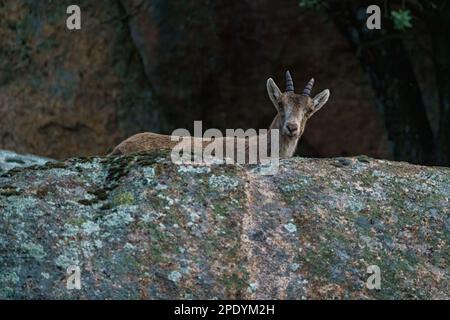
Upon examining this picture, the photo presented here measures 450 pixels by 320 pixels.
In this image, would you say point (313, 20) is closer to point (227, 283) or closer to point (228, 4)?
point (228, 4)

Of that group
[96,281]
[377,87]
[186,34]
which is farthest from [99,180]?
[186,34]

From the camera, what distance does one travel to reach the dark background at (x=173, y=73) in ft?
61.7

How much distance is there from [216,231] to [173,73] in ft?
36.0

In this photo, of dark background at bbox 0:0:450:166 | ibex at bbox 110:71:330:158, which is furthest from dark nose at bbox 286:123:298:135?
dark background at bbox 0:0:450:166

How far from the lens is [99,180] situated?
28.8 ft

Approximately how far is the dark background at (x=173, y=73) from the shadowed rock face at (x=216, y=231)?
31.6ft

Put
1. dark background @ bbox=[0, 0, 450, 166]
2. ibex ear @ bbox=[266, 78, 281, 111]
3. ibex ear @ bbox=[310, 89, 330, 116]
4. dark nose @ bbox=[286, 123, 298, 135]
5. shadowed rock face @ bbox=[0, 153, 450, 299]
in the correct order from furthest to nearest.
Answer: dark background @ bbox=[0, 0, 450, 166] < ibex ear @ bbox=[266, 78, 281, 111] < ibex ear @ bbox=[310, 89, 330, 116] < dark nose @ bbox=[286, 123, 298, 135] < shadowed rock face @ bbox=[0, 153, 450, 299]

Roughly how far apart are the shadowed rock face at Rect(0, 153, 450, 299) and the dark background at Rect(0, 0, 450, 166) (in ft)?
31.6

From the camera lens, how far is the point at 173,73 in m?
19.1

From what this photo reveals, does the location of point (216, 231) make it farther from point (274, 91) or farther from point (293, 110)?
point (274, 91)

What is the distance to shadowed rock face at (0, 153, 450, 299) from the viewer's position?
791cm

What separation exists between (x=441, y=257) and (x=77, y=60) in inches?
469

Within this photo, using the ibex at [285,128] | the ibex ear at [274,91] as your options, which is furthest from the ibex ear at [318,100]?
the ibex ear at [274,91]

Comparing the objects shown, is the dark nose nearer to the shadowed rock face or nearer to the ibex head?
the ibex head
